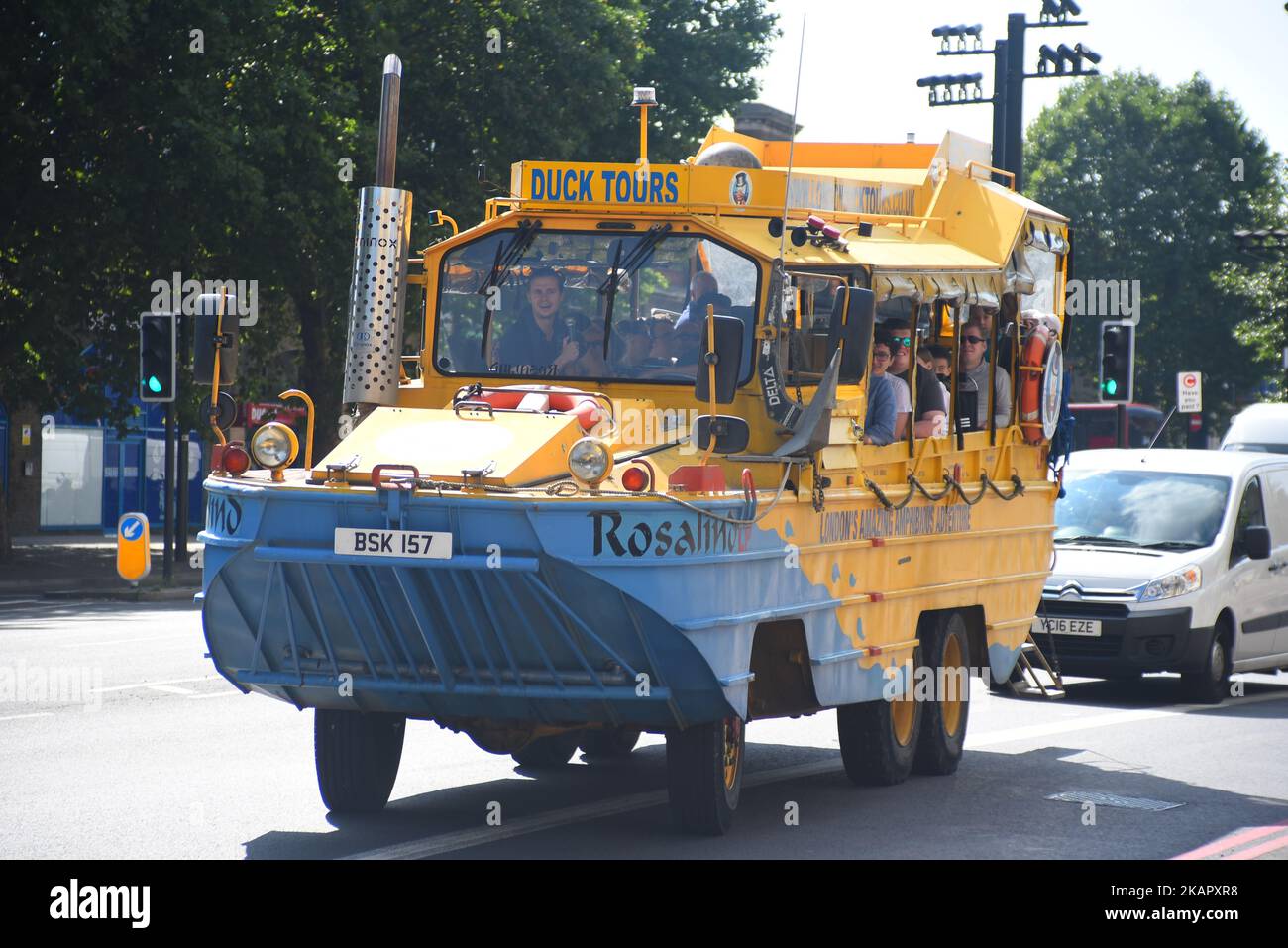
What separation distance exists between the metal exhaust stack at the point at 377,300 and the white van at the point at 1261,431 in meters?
18.4

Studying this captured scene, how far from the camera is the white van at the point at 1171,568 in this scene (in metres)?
15.0

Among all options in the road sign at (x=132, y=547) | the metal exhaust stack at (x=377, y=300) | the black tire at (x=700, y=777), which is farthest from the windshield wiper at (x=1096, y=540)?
the road sign at (x=132, y=547)

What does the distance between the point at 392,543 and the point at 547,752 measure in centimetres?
353

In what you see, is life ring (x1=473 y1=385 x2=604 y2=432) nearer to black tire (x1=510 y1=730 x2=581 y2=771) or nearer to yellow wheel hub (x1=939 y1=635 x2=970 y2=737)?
black tire (x1=510 y1=730 x2=581 y2=771)

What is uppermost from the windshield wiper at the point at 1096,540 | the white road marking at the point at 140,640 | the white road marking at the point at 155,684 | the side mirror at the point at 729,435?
the side mirror at the point at 729,435

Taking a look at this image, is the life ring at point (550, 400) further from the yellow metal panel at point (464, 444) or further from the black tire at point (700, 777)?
the black tire at point (700, 777)

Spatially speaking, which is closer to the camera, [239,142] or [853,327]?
[853,327]

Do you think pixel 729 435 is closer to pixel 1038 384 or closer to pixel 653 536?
Result: pixel 653 536

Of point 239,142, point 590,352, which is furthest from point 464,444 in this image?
point 239,142

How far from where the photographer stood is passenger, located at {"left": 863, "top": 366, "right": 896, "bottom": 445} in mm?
9969

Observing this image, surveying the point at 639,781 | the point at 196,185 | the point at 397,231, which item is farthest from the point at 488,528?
the point at 196,185

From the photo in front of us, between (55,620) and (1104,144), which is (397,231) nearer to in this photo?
(55,620)

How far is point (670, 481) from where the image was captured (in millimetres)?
7938
